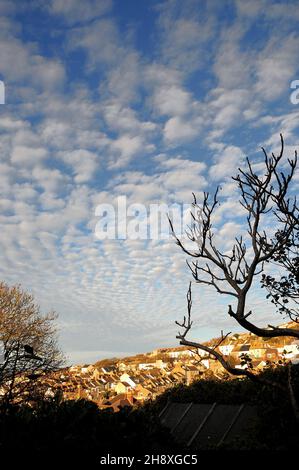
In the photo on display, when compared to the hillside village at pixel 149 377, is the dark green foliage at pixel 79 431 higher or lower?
higher

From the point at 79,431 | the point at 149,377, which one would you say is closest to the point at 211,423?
the point at 79,431

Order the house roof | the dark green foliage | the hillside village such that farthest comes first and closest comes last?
the hillside village → the house roof → the dark green foliage

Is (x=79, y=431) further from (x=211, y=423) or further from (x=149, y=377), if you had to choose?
(x=149, y=377)

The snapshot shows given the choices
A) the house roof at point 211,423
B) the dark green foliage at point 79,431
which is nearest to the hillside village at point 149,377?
the dark green foliage at point 79,431

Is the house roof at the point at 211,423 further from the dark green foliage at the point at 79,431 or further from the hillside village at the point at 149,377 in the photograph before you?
the dark green foliage at the point at 79,431

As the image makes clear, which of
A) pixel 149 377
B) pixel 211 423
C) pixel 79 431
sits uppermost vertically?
pixel 79 431

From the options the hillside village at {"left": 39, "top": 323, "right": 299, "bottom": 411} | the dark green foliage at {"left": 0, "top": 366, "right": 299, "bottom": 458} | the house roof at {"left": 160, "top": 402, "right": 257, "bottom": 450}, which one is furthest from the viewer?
the hillside village at {"left": 39, "top": 323, "right": 299, "bottom": 411}

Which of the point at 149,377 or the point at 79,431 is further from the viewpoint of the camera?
the point at 149,377

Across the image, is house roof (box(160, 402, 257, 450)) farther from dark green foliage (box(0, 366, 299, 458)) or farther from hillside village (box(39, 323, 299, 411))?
dark green foliage (box(0, 366, 299, 458))

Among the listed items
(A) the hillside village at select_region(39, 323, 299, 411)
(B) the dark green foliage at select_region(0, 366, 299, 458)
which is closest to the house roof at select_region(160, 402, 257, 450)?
(A) the hillside village at select_region(39, 323, 299, 411)

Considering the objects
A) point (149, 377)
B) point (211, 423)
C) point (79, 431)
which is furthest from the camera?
point (149, 377)
